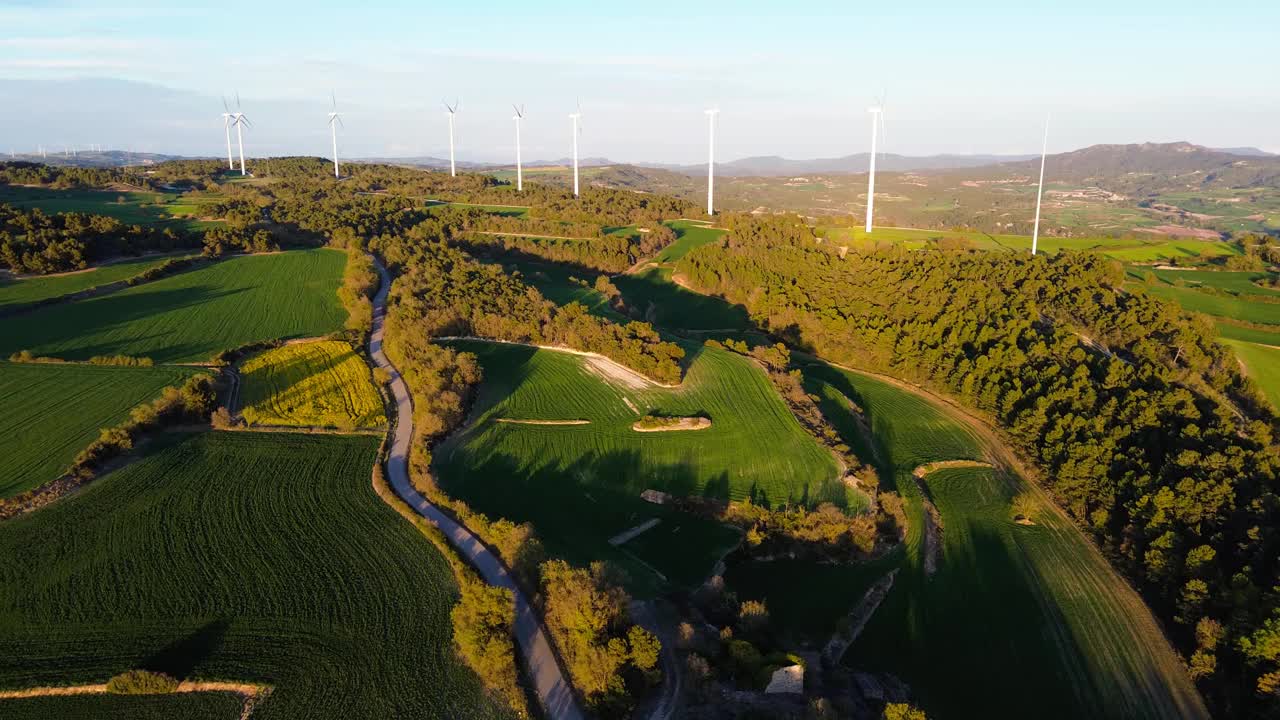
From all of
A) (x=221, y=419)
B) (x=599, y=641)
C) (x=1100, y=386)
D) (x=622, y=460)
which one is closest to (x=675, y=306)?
(x=622, y=460)

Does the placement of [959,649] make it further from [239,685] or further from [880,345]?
[880,345]

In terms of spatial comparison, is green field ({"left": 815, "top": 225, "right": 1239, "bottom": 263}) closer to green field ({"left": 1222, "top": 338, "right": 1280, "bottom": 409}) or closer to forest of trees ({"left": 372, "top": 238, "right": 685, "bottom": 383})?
green field ({"left": 1222, "top": 338, "right": 1280, "bottom": 409})

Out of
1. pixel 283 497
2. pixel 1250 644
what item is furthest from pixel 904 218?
pixel 283 497

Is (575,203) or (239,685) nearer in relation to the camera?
(239,685)

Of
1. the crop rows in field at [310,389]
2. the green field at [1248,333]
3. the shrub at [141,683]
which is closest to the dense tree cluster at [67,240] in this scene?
the crop rows in field at [310,389]

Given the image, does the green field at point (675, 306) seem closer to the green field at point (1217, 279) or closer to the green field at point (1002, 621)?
the green field at point (1002, 621)

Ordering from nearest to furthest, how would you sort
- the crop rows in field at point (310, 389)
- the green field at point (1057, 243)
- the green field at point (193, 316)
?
the crop rows in field at point (310, 389) → the green field at point (193, 316) → the green field at point (1057, 243)
